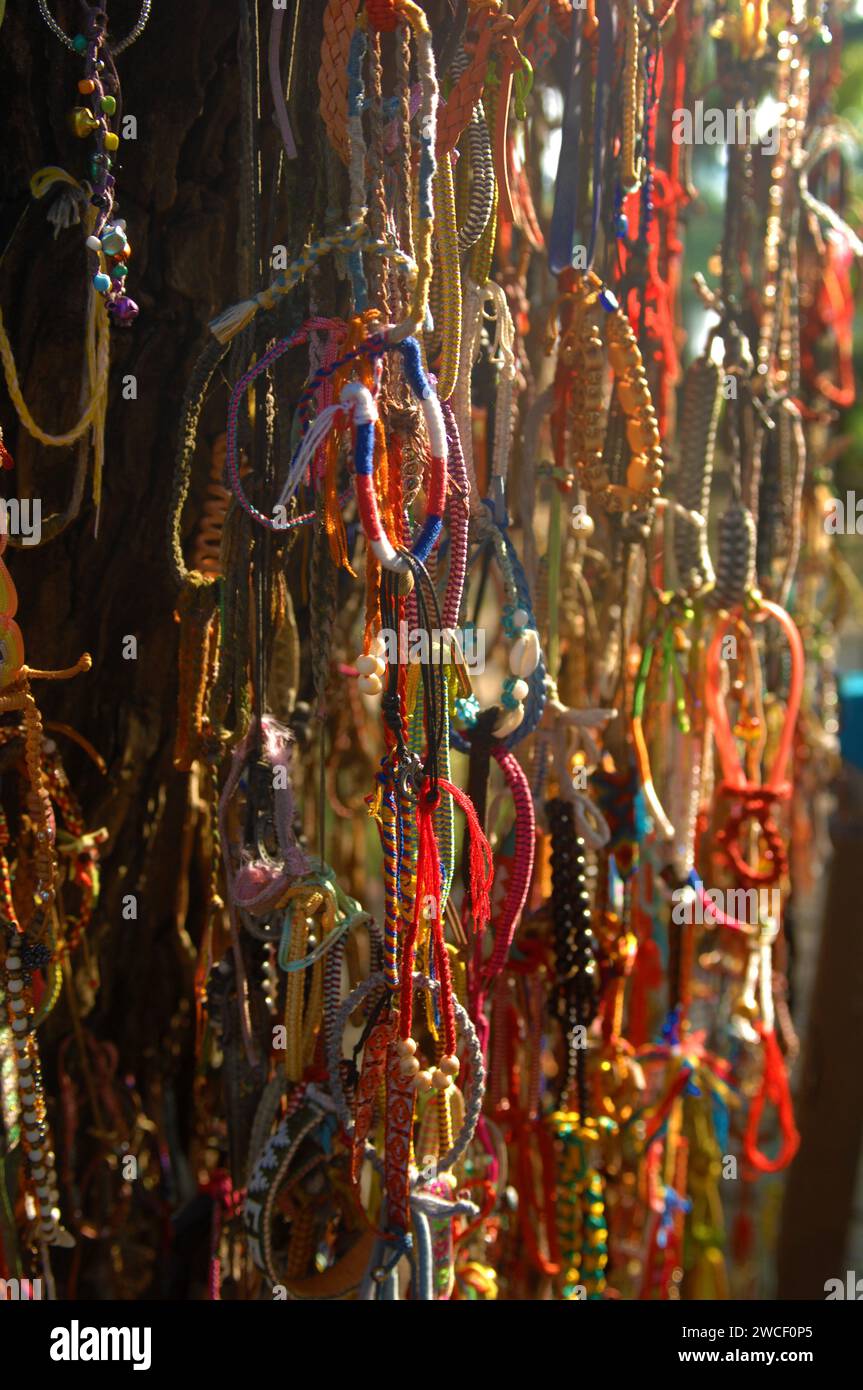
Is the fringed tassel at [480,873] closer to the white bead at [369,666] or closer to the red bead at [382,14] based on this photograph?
the white bead at [369,666]

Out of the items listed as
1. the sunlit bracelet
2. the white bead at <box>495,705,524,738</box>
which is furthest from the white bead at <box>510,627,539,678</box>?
the sunlit bracelet

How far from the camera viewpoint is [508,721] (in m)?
1.01

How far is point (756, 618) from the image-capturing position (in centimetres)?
129

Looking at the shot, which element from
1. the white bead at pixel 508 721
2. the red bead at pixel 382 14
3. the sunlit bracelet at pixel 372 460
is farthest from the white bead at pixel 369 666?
the red bead at pixel 382 14

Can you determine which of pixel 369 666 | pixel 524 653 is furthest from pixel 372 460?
pixel 524 653

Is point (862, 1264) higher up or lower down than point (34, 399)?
lower down

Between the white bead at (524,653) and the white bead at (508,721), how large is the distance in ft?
0.10

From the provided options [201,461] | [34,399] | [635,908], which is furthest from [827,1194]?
[34,399]

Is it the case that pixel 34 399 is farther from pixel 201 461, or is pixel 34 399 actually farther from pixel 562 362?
pixel 562 362

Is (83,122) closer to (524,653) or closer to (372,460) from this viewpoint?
(372,460)

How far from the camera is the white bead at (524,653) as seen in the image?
3.33ft

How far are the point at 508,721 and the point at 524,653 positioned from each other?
57 millimetres

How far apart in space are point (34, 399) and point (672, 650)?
0.66 metres

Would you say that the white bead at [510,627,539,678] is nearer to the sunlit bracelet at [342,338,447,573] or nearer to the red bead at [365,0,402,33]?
the sunlit bracelet at [342,338,447,573]
